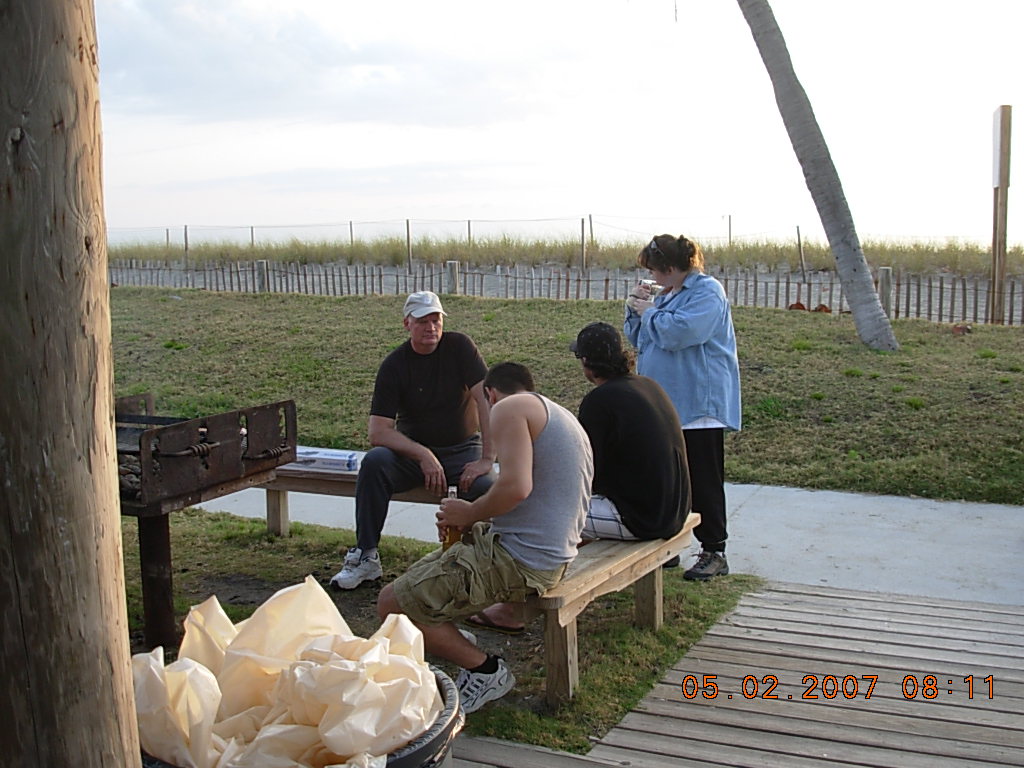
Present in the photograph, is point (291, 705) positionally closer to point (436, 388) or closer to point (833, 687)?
point (833, 687)

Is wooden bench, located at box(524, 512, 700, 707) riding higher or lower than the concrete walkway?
higher

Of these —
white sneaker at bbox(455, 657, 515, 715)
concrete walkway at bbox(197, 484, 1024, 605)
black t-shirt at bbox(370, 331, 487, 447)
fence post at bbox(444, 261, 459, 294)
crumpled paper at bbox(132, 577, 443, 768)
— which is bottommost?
concrete walkway at bbox(197, 484, 1024, 605)

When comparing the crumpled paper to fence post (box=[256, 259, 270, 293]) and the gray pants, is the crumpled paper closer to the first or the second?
the gray pants

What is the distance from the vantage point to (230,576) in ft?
18.8

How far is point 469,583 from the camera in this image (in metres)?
3.80

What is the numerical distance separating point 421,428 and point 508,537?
6.11 feet

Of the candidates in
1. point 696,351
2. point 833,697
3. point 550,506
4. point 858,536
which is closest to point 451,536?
point 550,506

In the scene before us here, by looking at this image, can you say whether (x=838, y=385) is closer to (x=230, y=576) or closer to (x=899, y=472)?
(x=899, y=472)

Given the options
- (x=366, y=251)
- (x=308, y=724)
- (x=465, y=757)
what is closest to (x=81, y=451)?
(x=308, y=724)

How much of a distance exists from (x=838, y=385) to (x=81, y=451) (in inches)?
351

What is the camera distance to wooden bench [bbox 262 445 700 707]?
3791 millimetres

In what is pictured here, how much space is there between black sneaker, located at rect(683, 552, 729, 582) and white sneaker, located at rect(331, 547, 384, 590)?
5.09ft

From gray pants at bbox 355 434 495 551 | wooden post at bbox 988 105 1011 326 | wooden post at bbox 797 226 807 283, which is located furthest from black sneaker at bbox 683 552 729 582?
wooden post at bbox 797 226 807 283

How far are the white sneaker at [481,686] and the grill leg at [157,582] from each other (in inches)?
54.1
